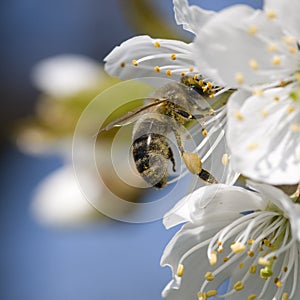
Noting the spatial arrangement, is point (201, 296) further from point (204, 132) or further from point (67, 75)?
point (67, 75)

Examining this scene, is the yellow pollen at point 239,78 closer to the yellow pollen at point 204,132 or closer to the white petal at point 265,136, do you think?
the white petal at point 265,136

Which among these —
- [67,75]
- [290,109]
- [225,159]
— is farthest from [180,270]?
[67,75]

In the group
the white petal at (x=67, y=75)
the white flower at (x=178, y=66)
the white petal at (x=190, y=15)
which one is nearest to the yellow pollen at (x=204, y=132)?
the white flower at (x=178, y=66)

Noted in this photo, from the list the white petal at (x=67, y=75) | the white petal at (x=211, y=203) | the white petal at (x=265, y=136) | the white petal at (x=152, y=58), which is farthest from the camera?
the white petal at (x=67, y=75)

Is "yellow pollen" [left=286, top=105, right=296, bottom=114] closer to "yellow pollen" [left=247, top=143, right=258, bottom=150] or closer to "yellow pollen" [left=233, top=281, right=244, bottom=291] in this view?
"yellow pollen" [left=247, top=143, right=258, bottom=150]

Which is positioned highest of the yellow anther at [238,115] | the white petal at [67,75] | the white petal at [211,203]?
the yellow anther at [238,115]

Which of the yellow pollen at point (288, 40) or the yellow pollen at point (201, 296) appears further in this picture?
the yellow pollen at point (201, 296)

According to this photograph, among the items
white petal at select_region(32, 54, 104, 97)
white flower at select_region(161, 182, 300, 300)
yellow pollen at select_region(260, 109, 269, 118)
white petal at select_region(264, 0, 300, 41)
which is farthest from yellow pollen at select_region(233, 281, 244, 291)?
white petal at select_region(32, 54, 104, 97)

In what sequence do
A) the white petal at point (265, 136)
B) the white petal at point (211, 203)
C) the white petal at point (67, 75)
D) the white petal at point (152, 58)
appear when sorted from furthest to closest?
the white petal at point (67, 75), the white petal at point (152, 58), the white petal at point (211, 203), the white petal at point (265, 136)
